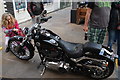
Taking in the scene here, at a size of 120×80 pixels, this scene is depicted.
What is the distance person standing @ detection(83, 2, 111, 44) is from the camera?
2013mm

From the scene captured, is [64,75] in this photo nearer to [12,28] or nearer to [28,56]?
[28,56]

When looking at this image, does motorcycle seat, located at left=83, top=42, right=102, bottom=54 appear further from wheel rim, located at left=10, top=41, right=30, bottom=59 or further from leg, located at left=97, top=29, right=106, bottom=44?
wheel rim, located at left=10, top=41, right=30, bottom=59

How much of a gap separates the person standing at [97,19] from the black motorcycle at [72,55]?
330 mm

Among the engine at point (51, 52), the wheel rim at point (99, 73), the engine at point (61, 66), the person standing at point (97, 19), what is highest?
the person standing at point (97, 19)

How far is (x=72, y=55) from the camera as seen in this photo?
1.97 meters

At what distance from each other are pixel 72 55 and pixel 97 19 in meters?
0.73

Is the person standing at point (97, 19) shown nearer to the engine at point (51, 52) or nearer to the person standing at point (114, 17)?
the person standing at point (114, 17)

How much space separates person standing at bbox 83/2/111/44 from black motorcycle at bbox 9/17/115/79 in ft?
1.08

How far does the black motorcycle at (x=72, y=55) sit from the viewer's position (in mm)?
1907

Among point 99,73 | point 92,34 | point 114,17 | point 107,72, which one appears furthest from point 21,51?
point 114,17

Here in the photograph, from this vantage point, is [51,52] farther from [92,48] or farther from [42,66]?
[92,48]

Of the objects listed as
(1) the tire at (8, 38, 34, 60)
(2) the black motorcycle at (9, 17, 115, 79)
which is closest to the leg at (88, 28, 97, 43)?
(2) the black motorcycle at (9, 17, 115, 79)

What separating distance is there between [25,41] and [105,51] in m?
1.46

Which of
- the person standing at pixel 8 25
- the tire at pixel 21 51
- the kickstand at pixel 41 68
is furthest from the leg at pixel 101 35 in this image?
the person standing at pixel 8 25
